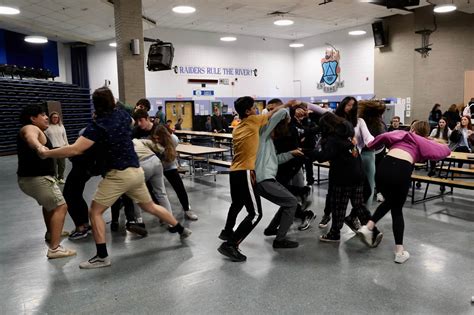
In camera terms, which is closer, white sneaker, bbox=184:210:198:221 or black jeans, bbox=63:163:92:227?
black jeans, bbox=63:163:92:227

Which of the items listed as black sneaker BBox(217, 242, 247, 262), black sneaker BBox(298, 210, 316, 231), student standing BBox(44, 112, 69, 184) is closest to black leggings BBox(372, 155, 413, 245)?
black sneaker BBox(298, 210, 316, 231)

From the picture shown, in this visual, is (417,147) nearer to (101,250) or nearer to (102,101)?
(102,101)

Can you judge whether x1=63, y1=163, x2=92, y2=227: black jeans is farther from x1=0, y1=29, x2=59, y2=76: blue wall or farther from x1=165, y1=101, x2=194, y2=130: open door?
x1=0, y1=29, x2=59, y2=76: blue wall

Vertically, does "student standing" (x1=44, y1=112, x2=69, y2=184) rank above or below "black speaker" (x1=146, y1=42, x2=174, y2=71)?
below

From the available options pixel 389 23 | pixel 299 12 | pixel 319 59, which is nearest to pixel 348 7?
pixel 299 12

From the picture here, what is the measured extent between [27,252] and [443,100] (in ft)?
42.8

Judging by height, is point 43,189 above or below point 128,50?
below

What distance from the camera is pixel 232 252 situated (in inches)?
141

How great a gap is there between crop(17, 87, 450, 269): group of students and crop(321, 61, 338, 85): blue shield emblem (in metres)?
12.8

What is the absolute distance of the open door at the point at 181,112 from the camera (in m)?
15.5

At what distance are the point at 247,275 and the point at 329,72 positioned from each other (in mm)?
14710

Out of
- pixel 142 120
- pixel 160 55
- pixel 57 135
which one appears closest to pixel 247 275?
pixel 142 120

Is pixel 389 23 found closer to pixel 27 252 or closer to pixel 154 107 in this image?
pixel 154 107

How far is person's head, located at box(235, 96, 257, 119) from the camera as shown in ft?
11.4
